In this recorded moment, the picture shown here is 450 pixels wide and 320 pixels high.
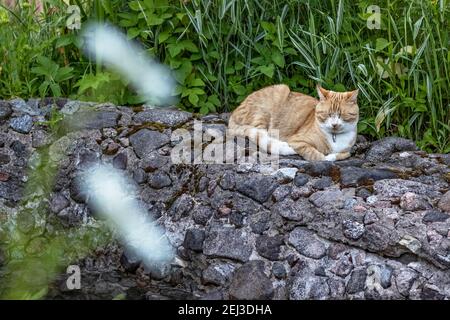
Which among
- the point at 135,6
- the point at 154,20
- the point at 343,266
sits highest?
the point at 135,6

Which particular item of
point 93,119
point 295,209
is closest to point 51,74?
point 93,119

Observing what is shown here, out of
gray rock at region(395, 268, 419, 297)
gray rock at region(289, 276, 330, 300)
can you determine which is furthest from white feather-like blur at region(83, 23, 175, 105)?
gray rock at region(395, 268, 419, 297)

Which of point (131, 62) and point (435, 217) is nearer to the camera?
point (435, 217)

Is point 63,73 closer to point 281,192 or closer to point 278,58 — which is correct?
point 278,58

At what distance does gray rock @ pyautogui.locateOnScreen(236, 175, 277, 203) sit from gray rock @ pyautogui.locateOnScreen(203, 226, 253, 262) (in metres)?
0.20

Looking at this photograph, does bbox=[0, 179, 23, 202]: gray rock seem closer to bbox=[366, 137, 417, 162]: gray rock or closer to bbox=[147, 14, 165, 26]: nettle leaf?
bbox=[147, 14, 165, 26]: nettle leaf

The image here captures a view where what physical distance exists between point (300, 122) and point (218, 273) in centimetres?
119

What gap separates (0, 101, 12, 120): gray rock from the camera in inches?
199

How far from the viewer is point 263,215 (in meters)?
4.20

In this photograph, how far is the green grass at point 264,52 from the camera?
489cm

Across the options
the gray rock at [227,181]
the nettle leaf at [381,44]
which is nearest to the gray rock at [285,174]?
the gray rock at [227,181]

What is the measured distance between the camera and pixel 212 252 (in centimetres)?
420

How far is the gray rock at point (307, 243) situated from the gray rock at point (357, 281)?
20 centimetres
